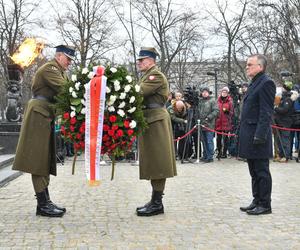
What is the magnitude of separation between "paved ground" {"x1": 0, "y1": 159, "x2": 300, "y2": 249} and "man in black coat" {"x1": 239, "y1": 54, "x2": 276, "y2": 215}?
0.30m

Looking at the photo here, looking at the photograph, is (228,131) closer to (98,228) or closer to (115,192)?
(115,192)

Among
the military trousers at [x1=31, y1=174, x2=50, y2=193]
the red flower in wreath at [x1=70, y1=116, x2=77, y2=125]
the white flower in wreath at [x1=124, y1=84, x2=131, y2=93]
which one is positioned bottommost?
the military trousers at [x1=31, y1=174, x2=50, y2=193]

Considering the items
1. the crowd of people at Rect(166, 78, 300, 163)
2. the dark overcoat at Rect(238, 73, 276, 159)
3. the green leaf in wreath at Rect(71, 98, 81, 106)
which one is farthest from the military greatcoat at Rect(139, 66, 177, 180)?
the crowd of people at Rect(166, 78, 300, 163)

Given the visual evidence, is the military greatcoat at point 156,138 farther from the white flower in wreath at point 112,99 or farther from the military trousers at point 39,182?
the military trousers at point 39,182

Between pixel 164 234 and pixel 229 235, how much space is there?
68 centimetres

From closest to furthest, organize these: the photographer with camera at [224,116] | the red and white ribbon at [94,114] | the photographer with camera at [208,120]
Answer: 1. the red and white ribbon at [94,114]
2. the photographer with camera at [208,120]
3. the photographer with camera at [224,116]

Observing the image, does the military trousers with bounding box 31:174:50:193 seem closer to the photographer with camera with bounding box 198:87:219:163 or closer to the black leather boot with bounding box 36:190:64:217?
the black leather boot with bounding box 36:190:64:217

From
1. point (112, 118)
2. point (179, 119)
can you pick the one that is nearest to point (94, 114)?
point (112, 118)

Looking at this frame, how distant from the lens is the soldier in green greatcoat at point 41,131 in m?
5.97

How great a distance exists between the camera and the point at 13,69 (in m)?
15.7

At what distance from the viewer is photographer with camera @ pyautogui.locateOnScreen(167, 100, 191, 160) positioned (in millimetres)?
13070

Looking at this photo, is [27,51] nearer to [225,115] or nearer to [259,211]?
[225,115]

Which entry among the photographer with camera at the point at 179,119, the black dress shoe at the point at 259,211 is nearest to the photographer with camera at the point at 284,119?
the photographer with camera at the point at 179,119

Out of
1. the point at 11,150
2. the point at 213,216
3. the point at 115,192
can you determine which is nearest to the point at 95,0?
the point at 11,150
